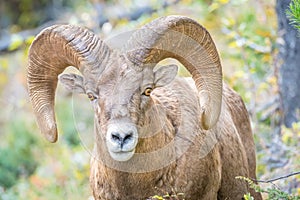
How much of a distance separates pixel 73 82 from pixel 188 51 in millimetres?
1053

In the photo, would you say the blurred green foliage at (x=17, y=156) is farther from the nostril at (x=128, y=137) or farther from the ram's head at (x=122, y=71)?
the nostril at (x=128, y=137)

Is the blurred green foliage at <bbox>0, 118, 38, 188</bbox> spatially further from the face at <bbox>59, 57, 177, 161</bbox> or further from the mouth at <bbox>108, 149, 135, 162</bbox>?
the mouth at <bbox>108, 149, 135, 162</bbox>

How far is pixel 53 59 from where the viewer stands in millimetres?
7570

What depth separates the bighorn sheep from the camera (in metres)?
6.82

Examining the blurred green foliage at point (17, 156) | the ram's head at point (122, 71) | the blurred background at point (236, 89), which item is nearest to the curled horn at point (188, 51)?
the ram's head at point (122, 71)

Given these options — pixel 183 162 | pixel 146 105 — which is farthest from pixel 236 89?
pixel 146 105

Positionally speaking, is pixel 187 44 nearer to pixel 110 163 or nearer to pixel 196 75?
pixel 196 75

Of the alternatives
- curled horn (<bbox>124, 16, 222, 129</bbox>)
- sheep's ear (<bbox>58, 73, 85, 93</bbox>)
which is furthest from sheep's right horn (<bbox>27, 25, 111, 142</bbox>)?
curled horn (<bbox>124, 16, 222, 129</bbox>)

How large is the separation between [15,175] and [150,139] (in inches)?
304

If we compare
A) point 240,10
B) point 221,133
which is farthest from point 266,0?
point 221,133

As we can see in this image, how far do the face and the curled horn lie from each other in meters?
0.13

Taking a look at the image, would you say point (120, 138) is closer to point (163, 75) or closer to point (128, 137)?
point (128, 137)

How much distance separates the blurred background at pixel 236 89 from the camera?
Answer: 1011 centimetres

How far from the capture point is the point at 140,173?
7172 mm
